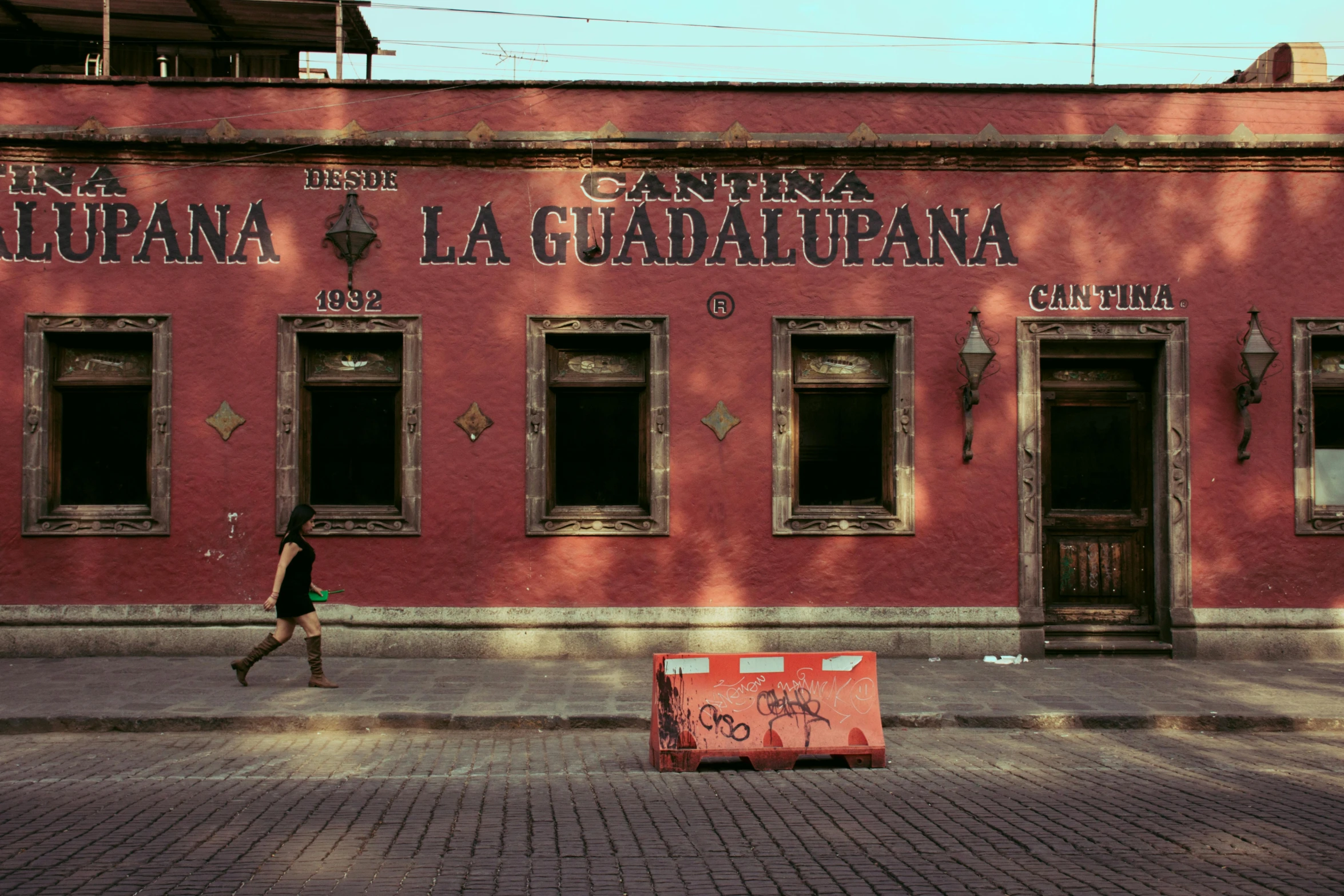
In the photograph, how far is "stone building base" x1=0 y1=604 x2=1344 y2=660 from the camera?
12.3 metres

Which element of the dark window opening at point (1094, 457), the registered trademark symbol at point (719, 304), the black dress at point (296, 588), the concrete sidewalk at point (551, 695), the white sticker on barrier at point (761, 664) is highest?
the registered trademark symbol at point (719, 304)

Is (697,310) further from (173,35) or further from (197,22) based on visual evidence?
(173,35)

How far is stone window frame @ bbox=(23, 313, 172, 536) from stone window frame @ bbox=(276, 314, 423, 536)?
119cm

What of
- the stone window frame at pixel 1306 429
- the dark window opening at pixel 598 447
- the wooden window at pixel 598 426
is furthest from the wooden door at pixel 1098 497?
the dark window opening at pixel 598 447

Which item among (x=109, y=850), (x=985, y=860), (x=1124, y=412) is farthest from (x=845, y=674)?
(x=1124, y=412)

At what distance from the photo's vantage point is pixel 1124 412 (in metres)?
13.2

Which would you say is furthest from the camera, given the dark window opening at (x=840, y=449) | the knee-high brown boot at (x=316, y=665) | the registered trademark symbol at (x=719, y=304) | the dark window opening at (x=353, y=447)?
the dark window opening at (x=840, y=449)

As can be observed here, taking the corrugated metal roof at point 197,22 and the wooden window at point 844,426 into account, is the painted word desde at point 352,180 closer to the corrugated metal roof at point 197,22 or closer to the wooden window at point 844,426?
the corrugated metal roof at point 197,22

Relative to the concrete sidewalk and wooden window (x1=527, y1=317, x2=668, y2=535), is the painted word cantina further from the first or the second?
the concrete sidewalk

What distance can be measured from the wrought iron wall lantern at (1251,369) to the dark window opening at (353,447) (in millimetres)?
9363

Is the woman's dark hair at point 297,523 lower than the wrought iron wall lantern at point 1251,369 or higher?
lower

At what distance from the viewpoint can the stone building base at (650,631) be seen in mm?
12297

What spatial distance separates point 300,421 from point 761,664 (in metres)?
6.87

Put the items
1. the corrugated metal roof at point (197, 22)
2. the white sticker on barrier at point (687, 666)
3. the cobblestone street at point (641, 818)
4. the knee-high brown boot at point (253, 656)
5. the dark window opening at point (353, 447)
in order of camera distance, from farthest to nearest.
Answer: the corrugated metal roof at point (197, 22), the dark window opening at point (353, 447), the knee-high brown boot at point (253, 656), the white sticker on barrier at point (687, 666), the cobblestone street at point (641, 818)
